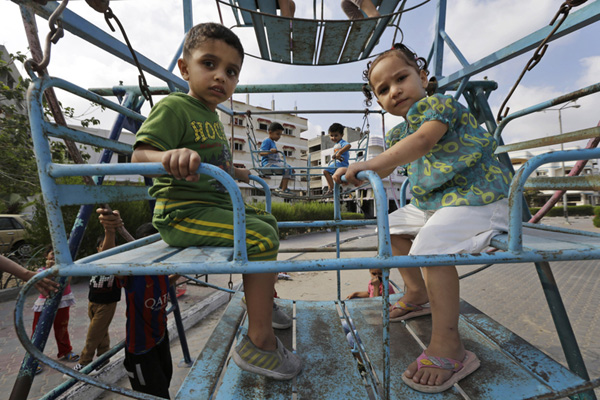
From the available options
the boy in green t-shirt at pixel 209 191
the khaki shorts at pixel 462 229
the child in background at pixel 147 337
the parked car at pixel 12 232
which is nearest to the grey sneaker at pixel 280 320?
the boy in green t-shirt at pixel 209 191

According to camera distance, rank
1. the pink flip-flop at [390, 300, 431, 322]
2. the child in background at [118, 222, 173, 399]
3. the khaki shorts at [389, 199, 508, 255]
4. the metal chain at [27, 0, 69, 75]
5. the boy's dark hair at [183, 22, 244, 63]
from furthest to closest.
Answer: the pink flip-flop at [390, 300, 431, 322] < the child in background at [118, 222, 173, 399] < the boy's dark hair at [183, 22, 244, 63] < the khaki shorts at [389, 199, 508, 255] < the metal chain at [27, 0, 69, 75]

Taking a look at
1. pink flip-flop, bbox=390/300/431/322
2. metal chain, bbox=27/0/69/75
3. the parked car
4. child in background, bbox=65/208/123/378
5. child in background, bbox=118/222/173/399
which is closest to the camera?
metal chain, bbox=27/0/69/75

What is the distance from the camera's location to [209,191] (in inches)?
51.6

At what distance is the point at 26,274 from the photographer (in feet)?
5.61

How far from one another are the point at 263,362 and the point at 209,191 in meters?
0.73

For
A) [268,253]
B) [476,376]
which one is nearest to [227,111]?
[268,253]

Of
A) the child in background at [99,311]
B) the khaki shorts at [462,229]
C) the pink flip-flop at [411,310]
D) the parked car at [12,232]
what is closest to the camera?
the khaki shorts at [462,229]

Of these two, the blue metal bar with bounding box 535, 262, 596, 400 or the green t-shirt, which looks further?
the blue metal bar with bounding box 535, 262, 596, 400

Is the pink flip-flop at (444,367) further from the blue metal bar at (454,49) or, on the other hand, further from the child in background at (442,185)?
the blue metal bar at (454,49)

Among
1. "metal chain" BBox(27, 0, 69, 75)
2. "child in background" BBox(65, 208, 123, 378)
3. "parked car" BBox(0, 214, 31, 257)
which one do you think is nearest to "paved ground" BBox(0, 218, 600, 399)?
"child in background" BBox(65, 208, 123, 378)

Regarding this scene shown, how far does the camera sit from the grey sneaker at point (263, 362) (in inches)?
49.1

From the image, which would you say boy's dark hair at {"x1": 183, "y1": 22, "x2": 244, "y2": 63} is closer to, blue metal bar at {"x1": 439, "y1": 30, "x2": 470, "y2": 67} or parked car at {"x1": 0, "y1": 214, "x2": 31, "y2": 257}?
blue metal bar at {"x1": 439, "y1": 30, "x2": 470, "y2": 67}

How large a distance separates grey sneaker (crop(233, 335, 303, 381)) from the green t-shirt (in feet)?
2.03

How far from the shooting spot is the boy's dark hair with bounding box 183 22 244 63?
1.35 meters
